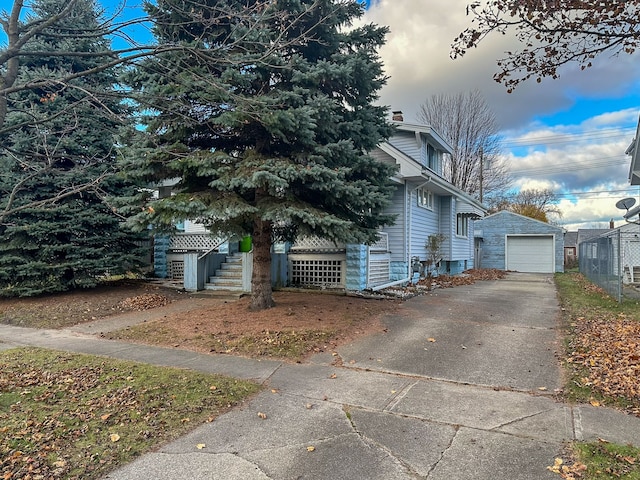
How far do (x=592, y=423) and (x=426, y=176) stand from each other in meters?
9.79

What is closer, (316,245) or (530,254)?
(316,245)

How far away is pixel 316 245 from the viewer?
12000 millimetres

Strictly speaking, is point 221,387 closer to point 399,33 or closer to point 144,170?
point 144,170

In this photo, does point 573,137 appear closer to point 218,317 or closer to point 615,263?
point 615,263

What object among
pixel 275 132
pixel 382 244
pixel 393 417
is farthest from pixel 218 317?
pixel 382 244

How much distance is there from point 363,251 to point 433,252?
20.0 ft

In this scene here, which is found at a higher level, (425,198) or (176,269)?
(425,198)

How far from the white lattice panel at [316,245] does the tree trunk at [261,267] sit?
3.31 metres

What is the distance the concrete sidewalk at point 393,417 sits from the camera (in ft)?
10.1

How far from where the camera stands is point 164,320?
8422 millimetres

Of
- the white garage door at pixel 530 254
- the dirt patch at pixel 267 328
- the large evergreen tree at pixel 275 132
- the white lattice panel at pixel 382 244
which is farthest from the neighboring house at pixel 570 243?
the large evergreen tree at pixel 275 132

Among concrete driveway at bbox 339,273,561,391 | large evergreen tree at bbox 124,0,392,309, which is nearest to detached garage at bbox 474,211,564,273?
concrete driveway at bbox 339,273,561,391

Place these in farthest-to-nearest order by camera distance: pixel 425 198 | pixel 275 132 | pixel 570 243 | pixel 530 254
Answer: pixel 570 243 → pixel 530 254 → pixel 425 198 → pixel 275 132

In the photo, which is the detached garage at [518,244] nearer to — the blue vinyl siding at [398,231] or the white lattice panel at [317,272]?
the blue vinyl siding at [398,231]
